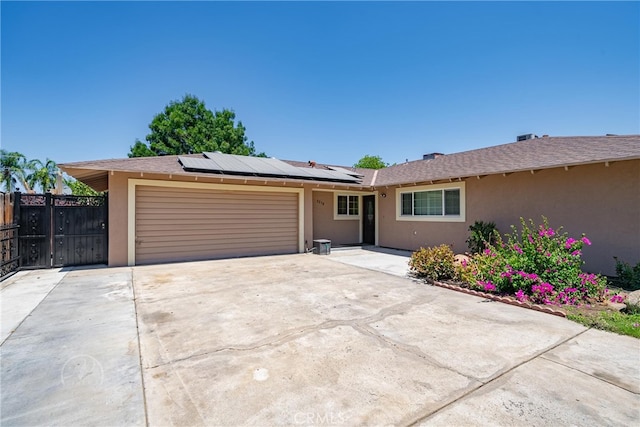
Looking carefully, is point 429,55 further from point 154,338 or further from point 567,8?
point 154,338

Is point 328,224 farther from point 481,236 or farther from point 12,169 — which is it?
point 12,169

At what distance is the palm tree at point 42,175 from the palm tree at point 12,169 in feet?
1.38

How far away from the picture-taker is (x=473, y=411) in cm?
223

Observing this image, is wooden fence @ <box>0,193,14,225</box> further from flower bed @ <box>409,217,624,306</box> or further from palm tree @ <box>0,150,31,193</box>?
palm tree @ <box>0,150,31,193</box>

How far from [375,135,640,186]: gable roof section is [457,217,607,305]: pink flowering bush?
7.87ft

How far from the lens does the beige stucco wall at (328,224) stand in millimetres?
13023

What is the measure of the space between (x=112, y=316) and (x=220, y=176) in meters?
5.50

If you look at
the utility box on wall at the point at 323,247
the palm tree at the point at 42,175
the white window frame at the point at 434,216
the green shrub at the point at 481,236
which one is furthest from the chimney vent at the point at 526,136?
the palm tree at the point at 42,175

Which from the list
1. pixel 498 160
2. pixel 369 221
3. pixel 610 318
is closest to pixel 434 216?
pixel 498 160

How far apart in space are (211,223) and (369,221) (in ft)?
24.3

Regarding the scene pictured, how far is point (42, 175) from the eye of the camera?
27875 millimetres

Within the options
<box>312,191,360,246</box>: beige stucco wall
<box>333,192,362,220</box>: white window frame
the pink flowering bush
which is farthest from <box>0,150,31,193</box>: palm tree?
the pink flowering bush

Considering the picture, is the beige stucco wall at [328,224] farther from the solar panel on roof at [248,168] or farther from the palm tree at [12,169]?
the palm tree at [12,169]

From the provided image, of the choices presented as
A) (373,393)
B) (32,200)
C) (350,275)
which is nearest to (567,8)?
(350,275)
